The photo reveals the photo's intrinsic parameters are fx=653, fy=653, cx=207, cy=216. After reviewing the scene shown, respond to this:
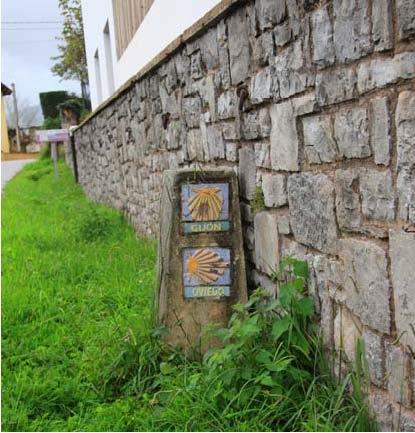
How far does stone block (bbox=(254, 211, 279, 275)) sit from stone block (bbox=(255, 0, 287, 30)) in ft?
2.66

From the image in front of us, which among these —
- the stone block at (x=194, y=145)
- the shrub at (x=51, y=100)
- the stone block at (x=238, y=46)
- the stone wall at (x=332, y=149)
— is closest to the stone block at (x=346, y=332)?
the stone wall at (x=332, y=149)

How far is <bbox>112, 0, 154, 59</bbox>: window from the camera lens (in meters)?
6.98

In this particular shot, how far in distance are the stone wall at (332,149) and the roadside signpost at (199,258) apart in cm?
12

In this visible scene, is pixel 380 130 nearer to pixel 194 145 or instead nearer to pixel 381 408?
pixel 381 408

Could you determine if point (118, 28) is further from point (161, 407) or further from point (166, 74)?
point (161, 407)

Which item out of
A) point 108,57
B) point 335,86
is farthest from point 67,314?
point 108,57

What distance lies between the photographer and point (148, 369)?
290cm

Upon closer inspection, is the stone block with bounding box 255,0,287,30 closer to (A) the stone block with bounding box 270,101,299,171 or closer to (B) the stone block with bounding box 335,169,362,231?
(A) the stone block with bounding box 270,101,299,171

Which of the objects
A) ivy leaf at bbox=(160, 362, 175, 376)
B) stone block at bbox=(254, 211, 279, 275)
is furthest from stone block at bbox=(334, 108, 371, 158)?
ivy leaf at bbox=(160, 362, 175, 376)

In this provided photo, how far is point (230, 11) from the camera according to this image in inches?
123

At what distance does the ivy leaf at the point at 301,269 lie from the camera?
2541 mm

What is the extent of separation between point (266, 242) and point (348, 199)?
84 centimetres

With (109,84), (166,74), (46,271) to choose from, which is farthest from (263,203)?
(109,84)

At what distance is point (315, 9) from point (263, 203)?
97 centimetres
